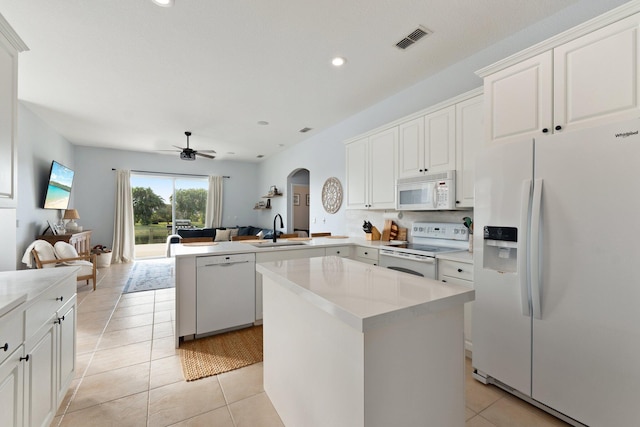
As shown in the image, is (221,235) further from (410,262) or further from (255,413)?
(255,413)

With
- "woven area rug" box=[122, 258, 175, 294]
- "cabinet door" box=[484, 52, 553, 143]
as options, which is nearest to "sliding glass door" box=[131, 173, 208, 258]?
"woven area rug" box=[122, 258, 175, 294]

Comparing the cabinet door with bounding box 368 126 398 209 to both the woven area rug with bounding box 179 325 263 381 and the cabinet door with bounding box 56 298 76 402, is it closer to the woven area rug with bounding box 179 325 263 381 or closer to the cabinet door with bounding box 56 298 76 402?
the woven area rug with bounding box 179 325 263 381

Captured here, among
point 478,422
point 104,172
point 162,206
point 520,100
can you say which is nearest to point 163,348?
point 478,422

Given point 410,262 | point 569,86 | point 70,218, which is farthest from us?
point 70,218

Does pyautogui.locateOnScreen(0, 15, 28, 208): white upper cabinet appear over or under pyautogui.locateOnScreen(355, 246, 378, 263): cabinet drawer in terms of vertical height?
over

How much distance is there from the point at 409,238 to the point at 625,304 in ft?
7.01

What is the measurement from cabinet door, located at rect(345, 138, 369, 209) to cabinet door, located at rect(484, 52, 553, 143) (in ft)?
5.83

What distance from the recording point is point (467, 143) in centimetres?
255

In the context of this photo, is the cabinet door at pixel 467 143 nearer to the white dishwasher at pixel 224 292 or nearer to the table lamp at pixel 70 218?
the white dishwasher at pixel 224 292

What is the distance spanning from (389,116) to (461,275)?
245cm

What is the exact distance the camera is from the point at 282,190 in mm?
7016

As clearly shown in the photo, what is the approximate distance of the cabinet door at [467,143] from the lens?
8.05ft

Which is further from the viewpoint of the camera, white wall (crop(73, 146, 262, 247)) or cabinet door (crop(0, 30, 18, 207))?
white wall (crop(73, 146, 262, 247))

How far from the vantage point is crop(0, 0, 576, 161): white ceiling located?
215 cm
